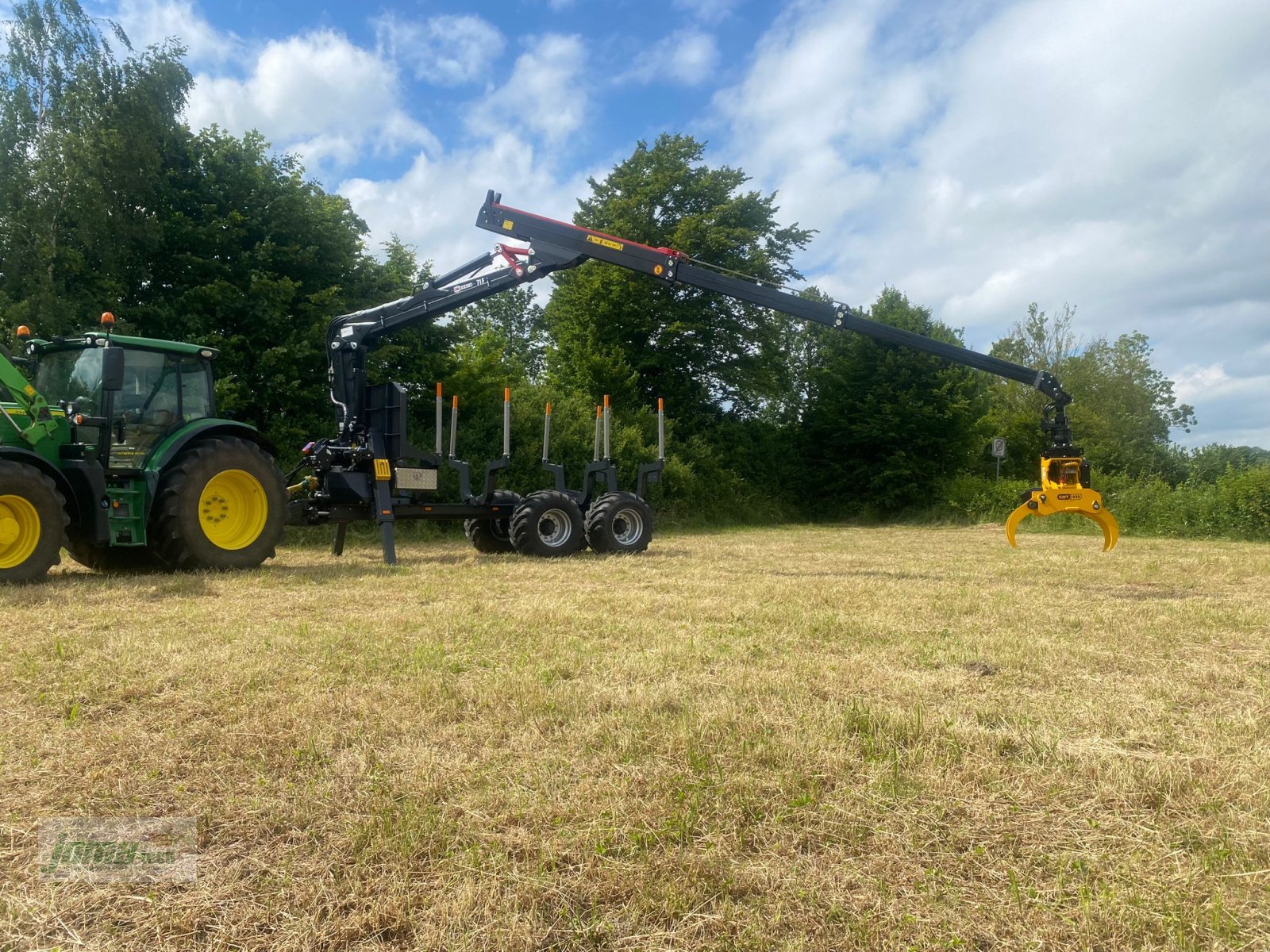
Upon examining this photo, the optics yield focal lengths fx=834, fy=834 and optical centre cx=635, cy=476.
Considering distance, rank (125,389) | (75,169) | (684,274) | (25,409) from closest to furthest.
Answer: (25,409) < (125,389) < (684,274) < (75,169)

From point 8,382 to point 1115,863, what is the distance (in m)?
8.39

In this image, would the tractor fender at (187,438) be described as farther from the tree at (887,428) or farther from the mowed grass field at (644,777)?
the tree at (887,428)

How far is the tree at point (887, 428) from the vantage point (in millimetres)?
26375

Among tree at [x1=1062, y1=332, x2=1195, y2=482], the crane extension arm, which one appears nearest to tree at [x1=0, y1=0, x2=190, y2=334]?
the crane extension arm

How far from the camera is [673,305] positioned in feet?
83.7

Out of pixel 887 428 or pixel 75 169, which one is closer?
pixel 75 169

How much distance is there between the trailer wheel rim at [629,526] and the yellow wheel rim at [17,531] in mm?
6665

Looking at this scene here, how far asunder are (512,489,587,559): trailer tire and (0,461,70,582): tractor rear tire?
4.98 meters

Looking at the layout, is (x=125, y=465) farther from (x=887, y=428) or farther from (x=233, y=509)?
(x=887, y=428)

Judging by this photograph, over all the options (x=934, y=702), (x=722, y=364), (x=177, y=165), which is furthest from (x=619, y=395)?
(x=934, y=702)

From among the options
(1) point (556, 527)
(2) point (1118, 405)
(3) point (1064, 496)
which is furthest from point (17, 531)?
(2) point (1118, 405)

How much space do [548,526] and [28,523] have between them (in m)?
5.71

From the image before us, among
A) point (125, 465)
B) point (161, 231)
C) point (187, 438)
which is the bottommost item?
point (125, 465)

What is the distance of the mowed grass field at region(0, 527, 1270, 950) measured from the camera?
6.55 feet
